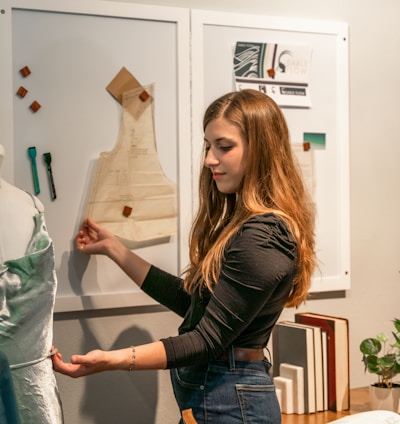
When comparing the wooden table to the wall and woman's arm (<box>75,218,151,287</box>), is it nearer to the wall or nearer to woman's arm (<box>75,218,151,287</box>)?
the wall

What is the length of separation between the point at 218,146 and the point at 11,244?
21.7 inches

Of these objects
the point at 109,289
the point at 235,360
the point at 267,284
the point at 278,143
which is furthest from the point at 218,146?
the point at 109,289

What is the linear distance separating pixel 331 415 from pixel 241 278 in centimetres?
92

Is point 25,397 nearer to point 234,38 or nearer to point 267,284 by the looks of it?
point 267,284

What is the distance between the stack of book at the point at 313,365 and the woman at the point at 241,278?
0.52m

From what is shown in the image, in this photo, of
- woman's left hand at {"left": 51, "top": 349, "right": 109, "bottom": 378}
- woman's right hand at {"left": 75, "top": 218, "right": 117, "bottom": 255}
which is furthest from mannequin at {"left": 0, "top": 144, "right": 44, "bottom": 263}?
woman's right hand at {"left": 75, "top": 218, "right": 117, "bottom": 255}

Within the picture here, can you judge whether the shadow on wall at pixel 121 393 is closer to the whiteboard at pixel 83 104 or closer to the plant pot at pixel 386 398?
the whiteboard at pixel 83 104

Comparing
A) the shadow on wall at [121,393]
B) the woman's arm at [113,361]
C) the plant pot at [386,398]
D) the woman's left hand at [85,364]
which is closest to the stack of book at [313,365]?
the plant pot at [386,398]

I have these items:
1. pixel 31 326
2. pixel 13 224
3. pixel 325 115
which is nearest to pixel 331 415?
pixel 325 115

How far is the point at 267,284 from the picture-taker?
160cm

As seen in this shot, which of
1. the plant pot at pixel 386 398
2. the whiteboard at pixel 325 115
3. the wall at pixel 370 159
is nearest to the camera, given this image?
the plant pot at pixel 386 398

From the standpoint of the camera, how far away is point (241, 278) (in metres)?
1.60

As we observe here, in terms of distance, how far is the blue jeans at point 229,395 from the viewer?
168cm

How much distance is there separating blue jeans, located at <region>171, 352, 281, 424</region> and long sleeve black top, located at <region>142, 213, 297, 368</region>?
85 millimetres
